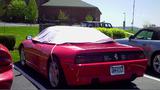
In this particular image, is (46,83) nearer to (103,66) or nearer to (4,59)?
(103,66)

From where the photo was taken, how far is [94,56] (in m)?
6.37

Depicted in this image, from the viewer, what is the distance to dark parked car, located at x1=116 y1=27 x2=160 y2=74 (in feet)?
29.2

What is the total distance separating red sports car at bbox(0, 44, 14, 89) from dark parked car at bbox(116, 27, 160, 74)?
16.3ft

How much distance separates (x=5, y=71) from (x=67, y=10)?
82.4m

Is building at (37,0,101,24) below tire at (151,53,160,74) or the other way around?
the other way around

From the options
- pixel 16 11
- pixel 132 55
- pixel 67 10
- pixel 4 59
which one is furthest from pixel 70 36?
pixel 67 10

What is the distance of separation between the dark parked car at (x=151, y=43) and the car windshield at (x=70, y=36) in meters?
1.79

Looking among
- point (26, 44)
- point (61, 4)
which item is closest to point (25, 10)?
point (61, 4)

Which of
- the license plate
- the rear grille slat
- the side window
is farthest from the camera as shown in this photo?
the side window

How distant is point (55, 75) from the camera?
671 cm

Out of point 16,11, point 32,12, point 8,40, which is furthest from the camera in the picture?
point 16,11

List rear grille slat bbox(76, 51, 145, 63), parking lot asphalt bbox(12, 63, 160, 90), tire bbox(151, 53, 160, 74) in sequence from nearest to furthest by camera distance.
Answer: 1. rear grille slat bbox(76, 51, 145, 63)
2. parking lot asphalt bbox(12, 63, 160, 90)
3. tire bbox(151, 53, 160, 74)

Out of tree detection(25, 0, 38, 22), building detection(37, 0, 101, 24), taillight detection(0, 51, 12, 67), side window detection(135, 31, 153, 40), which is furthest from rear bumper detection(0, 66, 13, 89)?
building detection(37, 0, 101, 24)

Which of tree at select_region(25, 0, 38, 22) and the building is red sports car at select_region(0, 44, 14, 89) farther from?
the building
